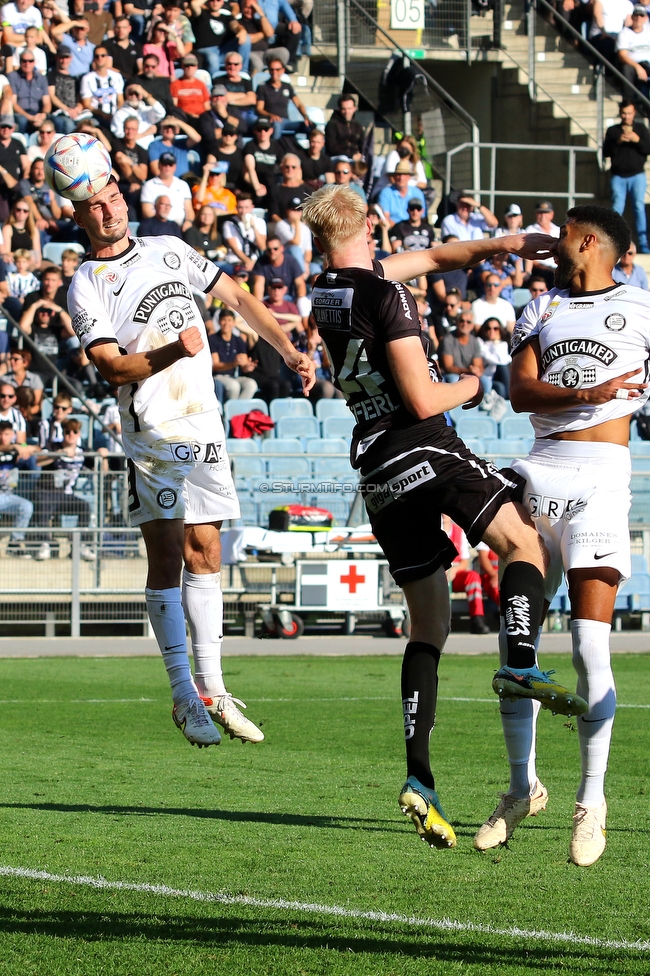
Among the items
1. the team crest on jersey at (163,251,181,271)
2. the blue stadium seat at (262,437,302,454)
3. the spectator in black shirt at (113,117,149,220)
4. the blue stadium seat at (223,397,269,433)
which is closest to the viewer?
the team crest on jersey at (163,251,181,271)

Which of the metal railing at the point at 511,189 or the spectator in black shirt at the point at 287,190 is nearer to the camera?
the spectator in black shirt at the point at 287,190

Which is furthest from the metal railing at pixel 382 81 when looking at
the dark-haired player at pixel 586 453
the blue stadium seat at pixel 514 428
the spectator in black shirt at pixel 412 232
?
the dark-haired player at pixel 586 453

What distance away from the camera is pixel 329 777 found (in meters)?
8.06

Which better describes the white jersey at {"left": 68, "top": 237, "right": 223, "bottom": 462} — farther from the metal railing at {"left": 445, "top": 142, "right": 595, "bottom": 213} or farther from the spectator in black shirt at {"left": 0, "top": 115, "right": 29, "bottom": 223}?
the metal railing at {"left": 445, "top": 142, "right": 595, "bottom": 213}

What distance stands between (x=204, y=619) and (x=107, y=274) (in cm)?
169

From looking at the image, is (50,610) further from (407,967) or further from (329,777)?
(407,967)

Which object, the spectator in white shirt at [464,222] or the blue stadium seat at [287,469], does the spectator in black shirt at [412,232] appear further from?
the blue stadium seat at [287,469]

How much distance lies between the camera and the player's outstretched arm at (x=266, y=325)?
5.96 m

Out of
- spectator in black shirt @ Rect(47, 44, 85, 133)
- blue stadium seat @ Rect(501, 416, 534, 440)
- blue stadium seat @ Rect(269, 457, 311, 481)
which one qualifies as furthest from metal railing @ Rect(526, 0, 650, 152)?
blue stadium seat @ Rect(269, 457, 311, 481)

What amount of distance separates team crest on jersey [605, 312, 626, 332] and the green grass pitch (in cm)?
221

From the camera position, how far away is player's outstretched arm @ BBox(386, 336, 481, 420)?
16.3ft

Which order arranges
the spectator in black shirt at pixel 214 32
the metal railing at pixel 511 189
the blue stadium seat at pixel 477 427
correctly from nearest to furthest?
the blue stadium seat at pixel 477 427 → the spectator in black shirt at pixel 214 32 → the metal railing at pixel 511 189

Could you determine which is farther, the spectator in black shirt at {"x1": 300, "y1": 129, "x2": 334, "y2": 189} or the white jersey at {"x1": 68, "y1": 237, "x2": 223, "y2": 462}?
the spectator in black shirt at {"x1": 300, "y1": 129, "x2": 334, "y2": 189}

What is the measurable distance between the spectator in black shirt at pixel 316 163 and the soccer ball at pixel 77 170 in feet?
51.0
